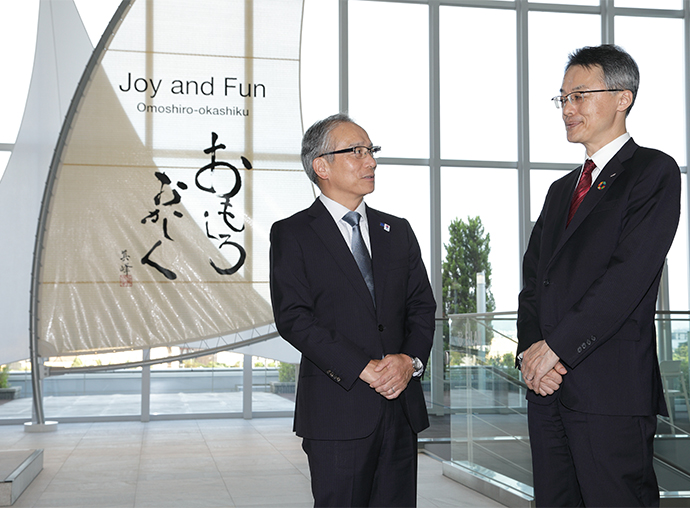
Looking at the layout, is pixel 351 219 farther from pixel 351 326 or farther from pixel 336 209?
pixel 351 326

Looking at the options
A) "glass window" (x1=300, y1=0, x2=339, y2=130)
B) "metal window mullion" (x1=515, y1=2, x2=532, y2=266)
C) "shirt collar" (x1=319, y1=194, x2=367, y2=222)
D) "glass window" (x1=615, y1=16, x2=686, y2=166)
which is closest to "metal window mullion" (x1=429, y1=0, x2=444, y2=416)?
"metal window mullion" (x1=515, y1=2, x2=532, y2=266)

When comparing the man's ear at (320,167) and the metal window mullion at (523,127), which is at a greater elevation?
the metal window mullion at (523,127)

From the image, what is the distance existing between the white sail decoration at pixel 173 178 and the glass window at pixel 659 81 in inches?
185

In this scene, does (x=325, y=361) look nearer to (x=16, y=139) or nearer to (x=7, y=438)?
(x=7, y=438)

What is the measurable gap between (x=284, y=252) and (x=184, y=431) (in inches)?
201

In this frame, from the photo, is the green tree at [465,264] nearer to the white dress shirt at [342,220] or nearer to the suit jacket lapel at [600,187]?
the white dress shirt at [342,220]

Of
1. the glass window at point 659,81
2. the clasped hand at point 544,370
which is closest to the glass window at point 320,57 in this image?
the glass window at point 659,81

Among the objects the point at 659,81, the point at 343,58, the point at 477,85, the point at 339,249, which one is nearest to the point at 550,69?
the point at 477,85

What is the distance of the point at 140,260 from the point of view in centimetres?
529

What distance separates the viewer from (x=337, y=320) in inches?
74.4

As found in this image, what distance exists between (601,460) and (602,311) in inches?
13.5

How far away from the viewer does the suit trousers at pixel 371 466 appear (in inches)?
70.6

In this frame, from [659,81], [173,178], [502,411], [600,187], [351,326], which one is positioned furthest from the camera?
A: [659,81]

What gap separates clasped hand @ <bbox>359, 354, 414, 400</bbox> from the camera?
180cm
